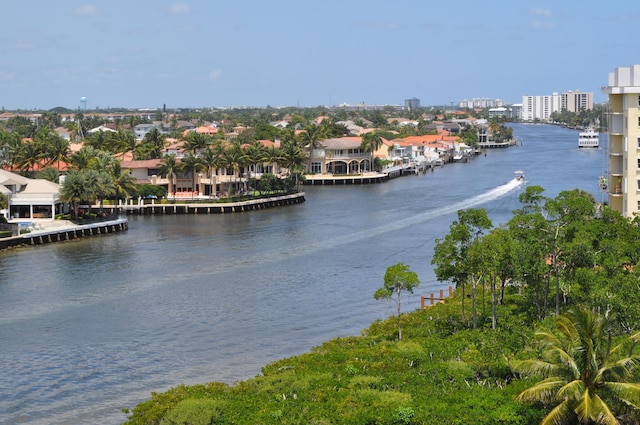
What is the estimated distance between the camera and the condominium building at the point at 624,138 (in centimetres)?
4931

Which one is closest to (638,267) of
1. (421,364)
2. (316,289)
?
(421,364)

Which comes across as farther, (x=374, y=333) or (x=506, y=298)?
(x=506, y=298)

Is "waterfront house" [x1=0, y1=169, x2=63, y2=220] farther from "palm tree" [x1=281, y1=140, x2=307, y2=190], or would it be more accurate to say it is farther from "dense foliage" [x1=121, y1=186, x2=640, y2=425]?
"dense foliage" [x1=121, y1=186, x2=640, y2=425]

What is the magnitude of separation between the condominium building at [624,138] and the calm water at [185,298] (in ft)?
38.4

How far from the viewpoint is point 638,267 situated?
34000mm

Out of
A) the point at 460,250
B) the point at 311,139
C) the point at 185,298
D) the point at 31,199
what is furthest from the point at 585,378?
the point at 311,139

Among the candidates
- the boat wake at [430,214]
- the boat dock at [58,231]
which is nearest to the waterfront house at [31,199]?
the boat dock at [58,231]

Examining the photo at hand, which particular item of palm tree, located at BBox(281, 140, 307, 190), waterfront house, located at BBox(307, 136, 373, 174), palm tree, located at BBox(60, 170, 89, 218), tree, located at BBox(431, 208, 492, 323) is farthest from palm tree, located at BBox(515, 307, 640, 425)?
waterfront house, located at BBox(307, 136, 373, 174)

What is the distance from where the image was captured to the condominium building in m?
49.3

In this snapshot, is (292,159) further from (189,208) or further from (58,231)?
(58,231)

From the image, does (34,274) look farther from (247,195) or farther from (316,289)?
(247,195)

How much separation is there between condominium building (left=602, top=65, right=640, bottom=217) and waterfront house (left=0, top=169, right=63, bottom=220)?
4784 centimetres

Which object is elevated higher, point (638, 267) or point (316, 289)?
point (638, 267)

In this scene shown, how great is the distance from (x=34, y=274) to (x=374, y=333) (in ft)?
89.4
